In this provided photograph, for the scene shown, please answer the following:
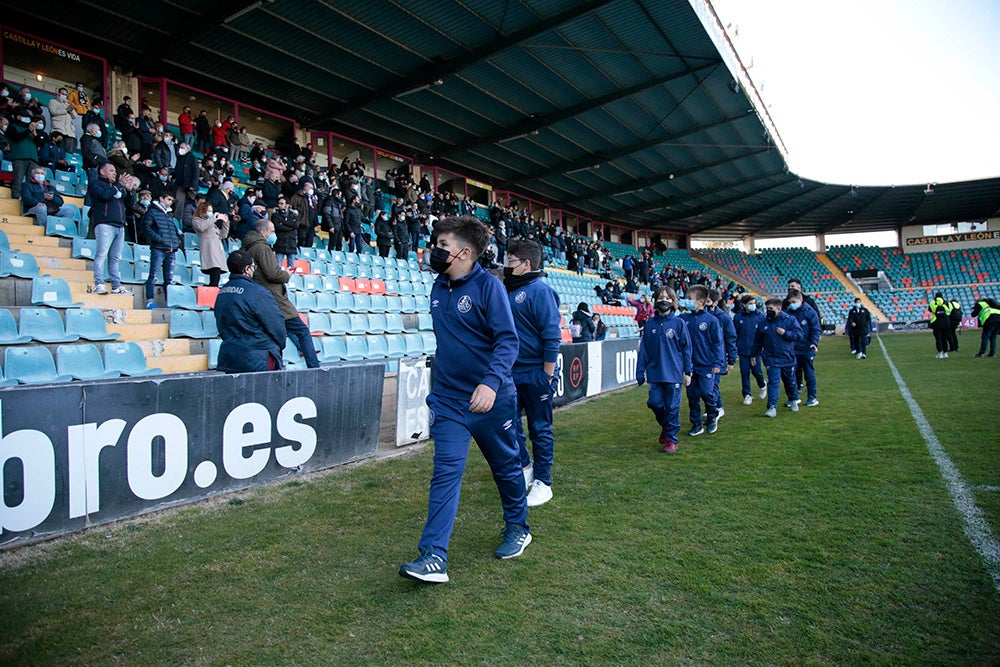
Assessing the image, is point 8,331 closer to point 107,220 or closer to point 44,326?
point 44,326

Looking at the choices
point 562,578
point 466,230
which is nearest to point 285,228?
point 466,230

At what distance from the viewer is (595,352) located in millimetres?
11398

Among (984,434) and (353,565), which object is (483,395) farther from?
(984,434)

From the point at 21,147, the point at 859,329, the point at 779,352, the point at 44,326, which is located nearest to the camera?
the point at 44,326

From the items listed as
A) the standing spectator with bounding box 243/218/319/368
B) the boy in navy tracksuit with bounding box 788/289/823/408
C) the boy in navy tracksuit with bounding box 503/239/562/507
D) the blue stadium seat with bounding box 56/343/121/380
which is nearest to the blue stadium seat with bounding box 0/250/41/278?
the blue stadium seat with bounding box 56/343/121/380

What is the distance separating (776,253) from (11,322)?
5139cm

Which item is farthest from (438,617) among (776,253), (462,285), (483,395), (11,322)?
(776,253)

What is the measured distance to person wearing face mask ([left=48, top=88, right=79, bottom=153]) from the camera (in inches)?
454

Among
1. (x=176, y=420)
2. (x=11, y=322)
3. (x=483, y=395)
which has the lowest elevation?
(x=176, y=420)

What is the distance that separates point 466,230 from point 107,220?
275 inches

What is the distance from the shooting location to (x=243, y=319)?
534 cm

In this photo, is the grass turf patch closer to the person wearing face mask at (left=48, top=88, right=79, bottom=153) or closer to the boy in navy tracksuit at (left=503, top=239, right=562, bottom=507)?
the boy in navy tracksuit at (left=503, top=239, right=562, bottom=507)

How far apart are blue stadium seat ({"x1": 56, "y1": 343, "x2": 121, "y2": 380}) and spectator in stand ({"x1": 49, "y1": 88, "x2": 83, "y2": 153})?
7.26 meters

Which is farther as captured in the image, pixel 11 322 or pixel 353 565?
pixel 11 322
